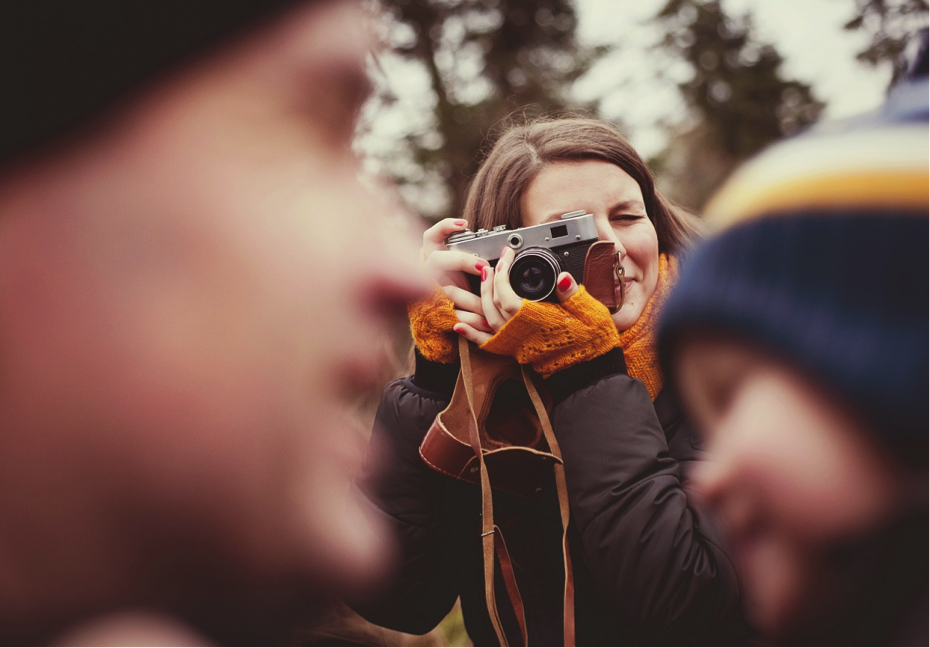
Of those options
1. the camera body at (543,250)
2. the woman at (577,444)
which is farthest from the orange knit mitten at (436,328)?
the camera body at (543,250)

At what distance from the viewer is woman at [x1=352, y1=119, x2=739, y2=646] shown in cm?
125

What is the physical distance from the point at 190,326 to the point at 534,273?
1.03m

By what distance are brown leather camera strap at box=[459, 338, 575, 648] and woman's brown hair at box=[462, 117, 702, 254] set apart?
1.72 ft

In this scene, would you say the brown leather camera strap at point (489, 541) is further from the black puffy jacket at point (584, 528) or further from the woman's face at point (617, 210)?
the woman's face at point (617, 210)

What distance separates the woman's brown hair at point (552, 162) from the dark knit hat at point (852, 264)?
86 centimetres

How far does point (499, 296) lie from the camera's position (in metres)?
1.46

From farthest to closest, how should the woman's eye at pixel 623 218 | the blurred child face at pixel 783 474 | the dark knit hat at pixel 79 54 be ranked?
the woman's eye at pixel 623 218 < the blurred child face at pixel 783 474 < the dark knit hat at pixel 79 54

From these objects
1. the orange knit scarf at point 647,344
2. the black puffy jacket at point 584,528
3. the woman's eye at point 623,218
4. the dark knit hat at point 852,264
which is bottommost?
the black puffy jacket at point 584,528

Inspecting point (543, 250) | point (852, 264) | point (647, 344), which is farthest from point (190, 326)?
point (647, 344)

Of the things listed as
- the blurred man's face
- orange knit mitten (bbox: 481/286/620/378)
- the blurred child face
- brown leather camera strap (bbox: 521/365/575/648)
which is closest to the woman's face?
orange knit mitten (bbox: 481/286/620/378)

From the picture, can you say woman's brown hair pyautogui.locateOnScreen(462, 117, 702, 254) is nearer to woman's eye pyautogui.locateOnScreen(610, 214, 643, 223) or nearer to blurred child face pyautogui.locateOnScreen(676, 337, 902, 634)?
woman's eye pyautogui.locateOnScreen(610, 214, 643, 223)

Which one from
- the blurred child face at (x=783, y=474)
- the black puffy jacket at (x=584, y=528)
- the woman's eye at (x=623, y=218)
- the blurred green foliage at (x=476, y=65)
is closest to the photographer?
the blurred child face at (x=783, y=474)

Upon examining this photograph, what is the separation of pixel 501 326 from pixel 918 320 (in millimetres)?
896

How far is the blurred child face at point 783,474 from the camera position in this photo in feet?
2.48
